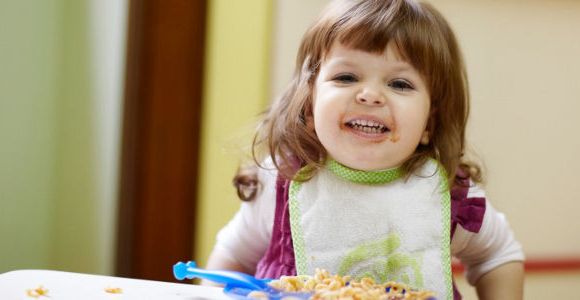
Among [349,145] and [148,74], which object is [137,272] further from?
[349,145]

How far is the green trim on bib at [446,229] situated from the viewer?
2.91 feet

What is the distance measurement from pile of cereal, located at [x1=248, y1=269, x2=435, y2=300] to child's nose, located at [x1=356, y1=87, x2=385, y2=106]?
0.20 meters

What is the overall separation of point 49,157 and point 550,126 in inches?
37.7

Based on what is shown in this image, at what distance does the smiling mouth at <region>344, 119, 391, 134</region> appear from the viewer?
86cm

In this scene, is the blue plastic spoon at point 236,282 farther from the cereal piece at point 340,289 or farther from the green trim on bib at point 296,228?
the green trim on bib at point 296,228

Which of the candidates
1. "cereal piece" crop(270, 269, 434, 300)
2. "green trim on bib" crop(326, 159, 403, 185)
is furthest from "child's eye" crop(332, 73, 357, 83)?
"cereal piece" crop(270, 269, 434, 300)

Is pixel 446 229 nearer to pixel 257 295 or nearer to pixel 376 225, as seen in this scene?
pixel 376 225

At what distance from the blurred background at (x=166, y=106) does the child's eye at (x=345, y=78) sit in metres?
0.41

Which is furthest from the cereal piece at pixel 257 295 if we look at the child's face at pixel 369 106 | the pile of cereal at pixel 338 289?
the child's face at pixel 369 106

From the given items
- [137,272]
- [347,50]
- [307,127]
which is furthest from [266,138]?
[137,272]

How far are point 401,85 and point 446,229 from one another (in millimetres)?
189

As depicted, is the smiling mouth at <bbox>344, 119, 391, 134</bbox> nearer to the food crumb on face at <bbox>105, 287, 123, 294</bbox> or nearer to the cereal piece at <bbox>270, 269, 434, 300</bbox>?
the cereal piece at <bbox>270, 269, 434, 300</bbox>

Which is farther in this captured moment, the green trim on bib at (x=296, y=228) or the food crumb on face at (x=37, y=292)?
the green trim on bib at (x=296, y=228)

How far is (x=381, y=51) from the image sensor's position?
848 millimetres
